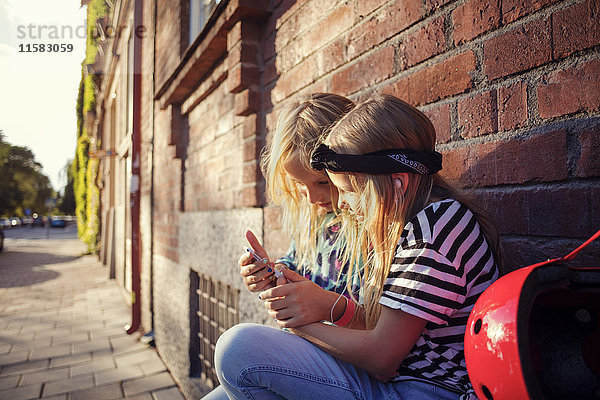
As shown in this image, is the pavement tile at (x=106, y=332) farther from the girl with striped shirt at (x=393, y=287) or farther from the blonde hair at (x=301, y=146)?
the girl with striped shirt at (x=393, y=287)

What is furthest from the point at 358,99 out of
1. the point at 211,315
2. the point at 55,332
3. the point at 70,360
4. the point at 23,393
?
the point at 55,332

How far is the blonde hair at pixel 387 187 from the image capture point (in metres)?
0.98

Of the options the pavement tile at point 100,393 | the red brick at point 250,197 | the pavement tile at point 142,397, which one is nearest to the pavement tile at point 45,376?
the pavement tile at point 100,393

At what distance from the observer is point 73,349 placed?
13.5ft

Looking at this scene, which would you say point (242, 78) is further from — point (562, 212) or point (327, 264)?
point (562, 212)

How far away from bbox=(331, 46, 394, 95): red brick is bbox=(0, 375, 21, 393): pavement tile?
137 inches

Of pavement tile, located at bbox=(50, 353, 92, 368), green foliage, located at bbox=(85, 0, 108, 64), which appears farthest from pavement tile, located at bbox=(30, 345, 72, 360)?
green foliage, located at bbox=(85, 0, 108, 64)

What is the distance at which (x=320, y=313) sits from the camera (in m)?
1.06

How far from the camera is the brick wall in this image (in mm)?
855

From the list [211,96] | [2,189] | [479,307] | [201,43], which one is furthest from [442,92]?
[2,189]

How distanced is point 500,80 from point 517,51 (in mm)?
73

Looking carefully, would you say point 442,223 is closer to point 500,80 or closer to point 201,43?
point 500,80

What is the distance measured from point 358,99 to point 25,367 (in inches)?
153

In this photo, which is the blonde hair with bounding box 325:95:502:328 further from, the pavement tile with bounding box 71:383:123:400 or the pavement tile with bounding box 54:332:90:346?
the pavement tile with bounding box 54:332:90:346
